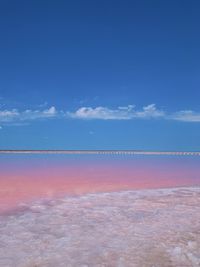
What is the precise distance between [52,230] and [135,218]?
1.50 m

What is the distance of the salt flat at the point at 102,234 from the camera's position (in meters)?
3.38

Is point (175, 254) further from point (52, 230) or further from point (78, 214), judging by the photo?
point (78, 214)

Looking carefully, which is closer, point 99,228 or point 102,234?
point 102,234

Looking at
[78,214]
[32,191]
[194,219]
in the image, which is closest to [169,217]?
[194,219]

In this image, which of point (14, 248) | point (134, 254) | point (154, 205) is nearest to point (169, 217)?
point (154, 205)

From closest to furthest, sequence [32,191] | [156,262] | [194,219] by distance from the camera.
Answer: [156,262] < [194,219] < [32,191]

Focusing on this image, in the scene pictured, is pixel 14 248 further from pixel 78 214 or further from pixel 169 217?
pixel 169 217

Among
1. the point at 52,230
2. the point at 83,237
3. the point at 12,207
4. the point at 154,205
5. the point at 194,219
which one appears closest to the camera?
the point at 83,237

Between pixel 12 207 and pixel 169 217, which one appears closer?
pixel 169 217

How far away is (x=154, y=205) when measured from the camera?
644 cm

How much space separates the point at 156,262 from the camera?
329 centimetres

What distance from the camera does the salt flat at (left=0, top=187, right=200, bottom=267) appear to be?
3.38 m

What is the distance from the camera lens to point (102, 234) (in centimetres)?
430

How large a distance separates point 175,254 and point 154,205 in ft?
9.62
